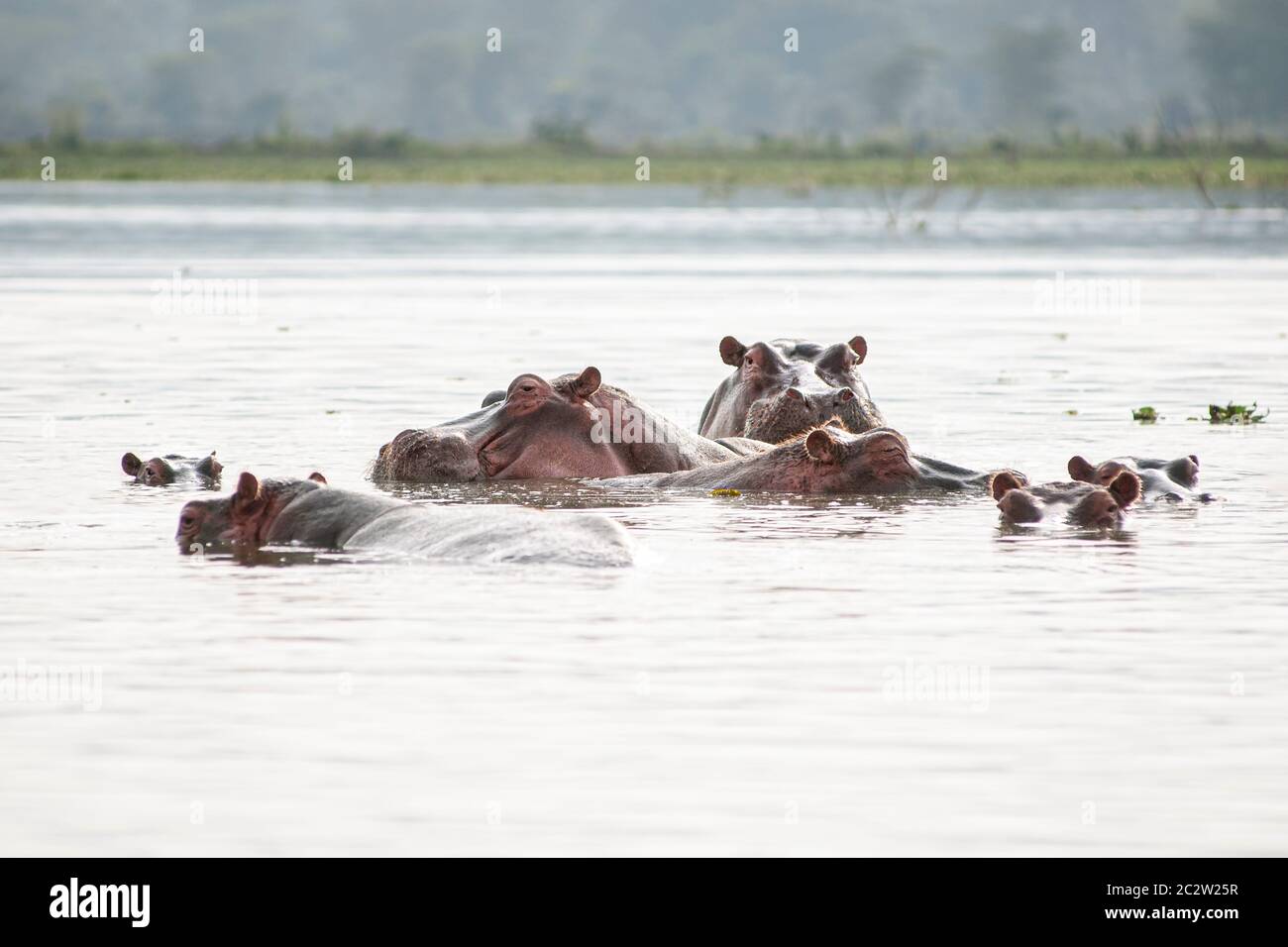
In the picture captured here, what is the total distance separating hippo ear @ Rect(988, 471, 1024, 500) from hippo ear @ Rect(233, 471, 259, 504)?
3282 millimetres

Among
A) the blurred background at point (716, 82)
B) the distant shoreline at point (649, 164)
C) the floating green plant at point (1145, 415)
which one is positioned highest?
the blurred background at point (716, 82)

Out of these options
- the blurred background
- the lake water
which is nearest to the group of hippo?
the lake water

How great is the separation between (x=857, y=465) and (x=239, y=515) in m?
3.20

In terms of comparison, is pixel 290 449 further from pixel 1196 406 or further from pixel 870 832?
pixel 870 832

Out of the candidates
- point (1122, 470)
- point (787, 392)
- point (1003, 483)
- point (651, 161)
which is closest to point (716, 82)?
point (651, 161)

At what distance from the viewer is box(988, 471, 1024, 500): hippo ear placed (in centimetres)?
1052

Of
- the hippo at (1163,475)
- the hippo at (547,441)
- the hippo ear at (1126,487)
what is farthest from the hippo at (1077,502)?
the hippo at (547,441)

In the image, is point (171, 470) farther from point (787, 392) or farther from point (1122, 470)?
point (1122, 470)

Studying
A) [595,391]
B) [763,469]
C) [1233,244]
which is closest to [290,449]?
[595,391]

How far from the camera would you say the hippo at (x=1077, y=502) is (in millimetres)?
10242

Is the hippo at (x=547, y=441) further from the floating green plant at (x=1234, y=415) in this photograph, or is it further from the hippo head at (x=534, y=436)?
the floating green plant at (x=1234, y=415)

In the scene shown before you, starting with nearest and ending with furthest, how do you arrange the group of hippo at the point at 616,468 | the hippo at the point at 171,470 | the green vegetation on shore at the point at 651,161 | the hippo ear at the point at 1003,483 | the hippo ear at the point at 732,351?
the group of hippo at the point at 616,468 → the hippo ear at the point at 1003,483 → the hippo at the point at 171,470 → the hippo ear at the point at 732,351 → the green vegetation on shore at the point at 651,161

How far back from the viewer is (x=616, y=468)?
1188 centimetres

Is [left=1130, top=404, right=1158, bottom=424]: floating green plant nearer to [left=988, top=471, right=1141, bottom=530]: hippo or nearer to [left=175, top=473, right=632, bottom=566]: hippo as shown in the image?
[left=988, top=471, right=1141, bottom=530]: hippo
